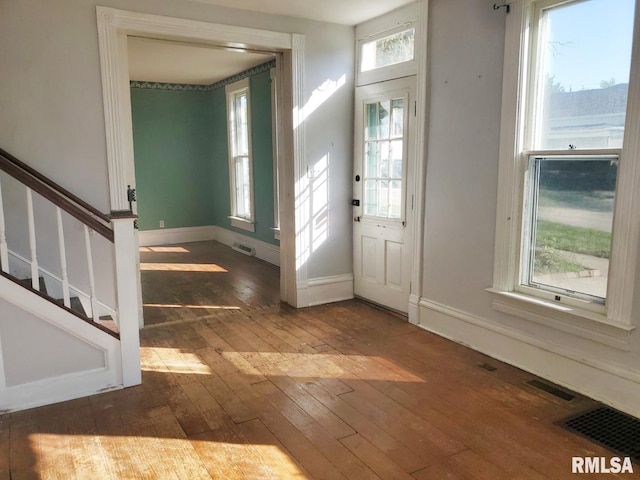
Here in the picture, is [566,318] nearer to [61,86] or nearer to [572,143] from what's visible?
[572,143]

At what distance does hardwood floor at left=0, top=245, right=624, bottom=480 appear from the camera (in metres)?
2.25

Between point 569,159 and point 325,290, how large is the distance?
8.25ft

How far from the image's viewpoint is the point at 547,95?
304 centimetres

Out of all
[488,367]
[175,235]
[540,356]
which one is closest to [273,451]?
[488,367]

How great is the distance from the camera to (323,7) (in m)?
4.00

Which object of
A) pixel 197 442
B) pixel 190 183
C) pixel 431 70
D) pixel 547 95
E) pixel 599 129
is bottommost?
pixel 197 442

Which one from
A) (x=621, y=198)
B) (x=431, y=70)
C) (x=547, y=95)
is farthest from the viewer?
(x=431, y=70)

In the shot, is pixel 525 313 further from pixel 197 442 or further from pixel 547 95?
pixel 197 442

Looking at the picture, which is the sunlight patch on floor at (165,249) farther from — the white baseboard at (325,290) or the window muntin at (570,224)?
the window muntin at (570,224)

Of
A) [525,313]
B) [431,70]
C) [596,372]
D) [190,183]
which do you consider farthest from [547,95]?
[190,183]

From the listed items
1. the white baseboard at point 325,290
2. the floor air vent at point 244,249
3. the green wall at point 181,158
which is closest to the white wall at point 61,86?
the white baseboard at point 325,290

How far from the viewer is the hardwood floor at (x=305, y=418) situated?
2.25 metres

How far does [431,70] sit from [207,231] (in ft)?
17.8
